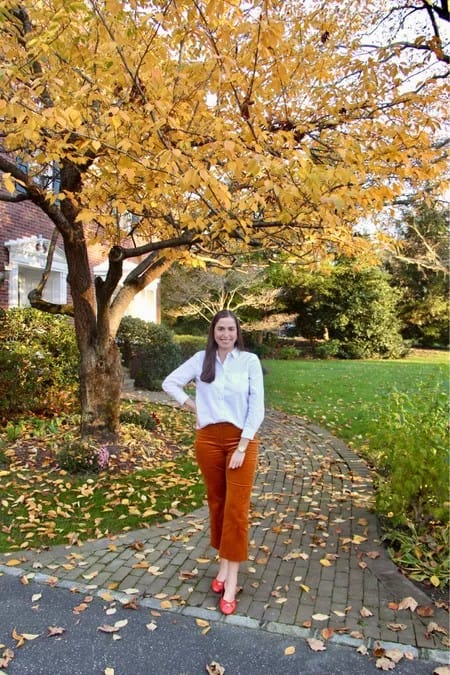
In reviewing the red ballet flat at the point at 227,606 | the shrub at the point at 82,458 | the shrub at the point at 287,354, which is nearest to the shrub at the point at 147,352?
the shrub at the point at 82,458

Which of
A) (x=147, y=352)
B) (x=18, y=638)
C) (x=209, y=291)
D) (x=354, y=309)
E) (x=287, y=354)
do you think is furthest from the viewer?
(x=354, y=309)

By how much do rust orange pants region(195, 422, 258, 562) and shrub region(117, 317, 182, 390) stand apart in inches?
329

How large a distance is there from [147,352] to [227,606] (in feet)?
29.3

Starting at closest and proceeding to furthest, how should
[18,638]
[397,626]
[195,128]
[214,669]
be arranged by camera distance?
[214,669], [18,638], [397,626], [195,128]

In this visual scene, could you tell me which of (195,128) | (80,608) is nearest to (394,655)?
(80,608)

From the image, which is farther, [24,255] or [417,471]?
[24,255]

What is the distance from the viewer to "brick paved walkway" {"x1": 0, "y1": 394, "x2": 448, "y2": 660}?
284cm

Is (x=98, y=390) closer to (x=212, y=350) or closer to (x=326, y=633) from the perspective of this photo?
(x=212, y=350)

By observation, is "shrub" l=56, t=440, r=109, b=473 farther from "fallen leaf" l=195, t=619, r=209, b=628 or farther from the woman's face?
the woman's face

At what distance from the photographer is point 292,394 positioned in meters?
11.1

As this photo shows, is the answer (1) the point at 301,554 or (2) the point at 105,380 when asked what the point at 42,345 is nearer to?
(2) the point at 105,380

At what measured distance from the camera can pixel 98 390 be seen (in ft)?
19.7

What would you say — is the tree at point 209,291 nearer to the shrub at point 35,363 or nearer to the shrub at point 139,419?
the shrub at point 35,363

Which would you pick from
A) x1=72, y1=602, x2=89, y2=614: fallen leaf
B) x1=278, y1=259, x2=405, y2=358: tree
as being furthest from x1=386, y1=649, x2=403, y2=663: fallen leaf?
x1=278, y1=259, x2=405, y2=358: tree
